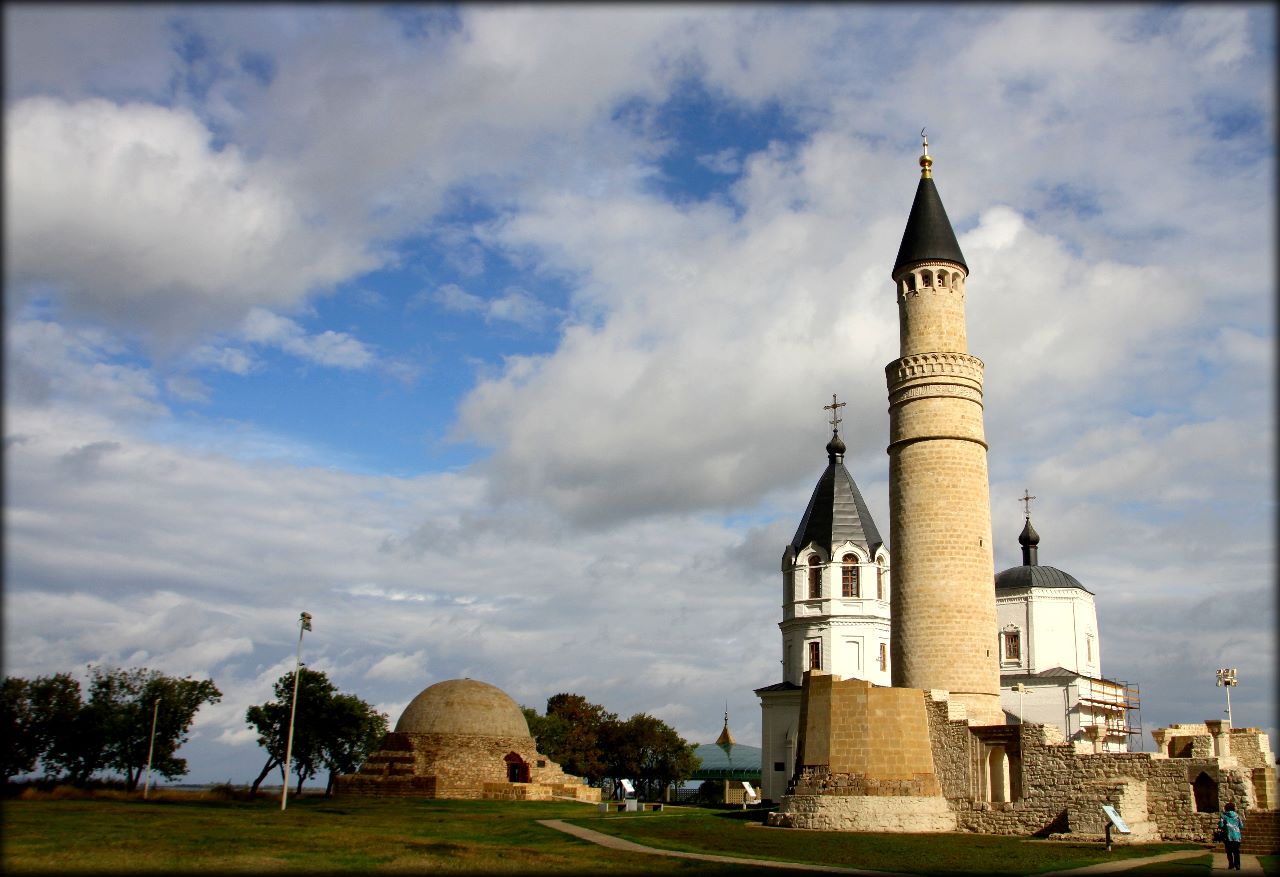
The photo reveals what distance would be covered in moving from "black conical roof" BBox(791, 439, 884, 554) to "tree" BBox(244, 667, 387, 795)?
23.7m

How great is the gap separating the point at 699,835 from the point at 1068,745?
10.1 metres

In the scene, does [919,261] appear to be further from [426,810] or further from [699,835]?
[426,810]

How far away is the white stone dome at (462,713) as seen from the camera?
45.8 meters

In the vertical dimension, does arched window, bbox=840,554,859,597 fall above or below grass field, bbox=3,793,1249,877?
above

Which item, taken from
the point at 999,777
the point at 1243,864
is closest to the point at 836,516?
the point at 999,777

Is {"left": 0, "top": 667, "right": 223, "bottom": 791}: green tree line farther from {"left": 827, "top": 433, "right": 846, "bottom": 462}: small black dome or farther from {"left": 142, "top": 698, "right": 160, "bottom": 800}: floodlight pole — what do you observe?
{"left": 827, "top": 433, "right": 846, "bottom": 462}: small black dome

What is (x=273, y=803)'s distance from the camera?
116 ft

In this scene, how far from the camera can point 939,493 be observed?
1227 inches

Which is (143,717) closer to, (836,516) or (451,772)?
(451,772)

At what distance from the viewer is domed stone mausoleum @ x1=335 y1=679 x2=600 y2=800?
141 feet

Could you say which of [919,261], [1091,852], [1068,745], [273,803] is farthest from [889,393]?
[273,803]

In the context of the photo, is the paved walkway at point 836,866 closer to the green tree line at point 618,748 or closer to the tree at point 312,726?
the tree at point 312,726

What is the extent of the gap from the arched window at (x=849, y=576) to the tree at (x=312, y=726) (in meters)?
24.8

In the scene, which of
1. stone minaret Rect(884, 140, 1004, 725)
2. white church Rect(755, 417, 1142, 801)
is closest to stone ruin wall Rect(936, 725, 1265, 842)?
stone minaret Rect(884, 140, 1004, 725)
